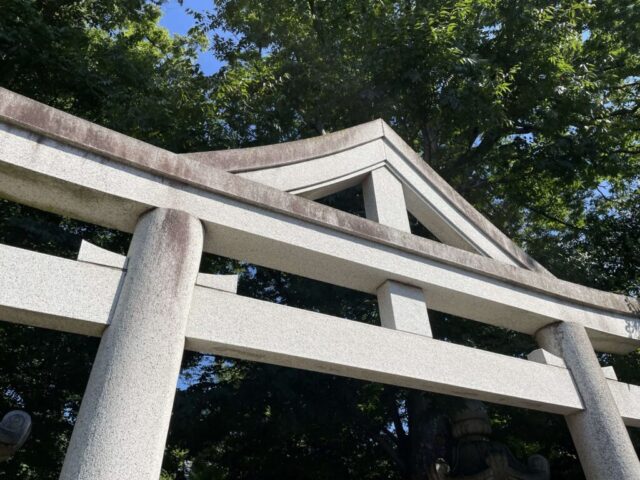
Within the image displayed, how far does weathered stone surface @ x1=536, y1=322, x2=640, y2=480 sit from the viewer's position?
3.72 m

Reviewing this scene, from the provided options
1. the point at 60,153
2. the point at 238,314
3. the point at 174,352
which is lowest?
the point at 174,352

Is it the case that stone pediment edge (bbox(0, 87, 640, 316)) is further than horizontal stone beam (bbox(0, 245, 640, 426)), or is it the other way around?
stone pediment edge (bbox(0, 87, 640, 316))

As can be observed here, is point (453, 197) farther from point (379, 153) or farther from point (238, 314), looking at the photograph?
point (238, 314)

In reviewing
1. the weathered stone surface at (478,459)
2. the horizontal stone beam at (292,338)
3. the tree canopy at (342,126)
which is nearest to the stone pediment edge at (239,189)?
the horizontal stone beam at (292,338)

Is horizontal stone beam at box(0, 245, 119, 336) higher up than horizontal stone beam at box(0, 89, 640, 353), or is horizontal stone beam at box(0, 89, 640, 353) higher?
horizontal stone beam at box(0, 89, 640, 353)

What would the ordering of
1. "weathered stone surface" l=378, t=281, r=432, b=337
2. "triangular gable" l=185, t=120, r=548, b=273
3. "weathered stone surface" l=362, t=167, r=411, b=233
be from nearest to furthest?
"weathered stone surface" l=378, t=281, r=432, b=337, "triangular gable" l=185, t=120, r=548, b=273, "weathered stone surface" l=362, t=167, r=411, b=233

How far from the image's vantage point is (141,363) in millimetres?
2529

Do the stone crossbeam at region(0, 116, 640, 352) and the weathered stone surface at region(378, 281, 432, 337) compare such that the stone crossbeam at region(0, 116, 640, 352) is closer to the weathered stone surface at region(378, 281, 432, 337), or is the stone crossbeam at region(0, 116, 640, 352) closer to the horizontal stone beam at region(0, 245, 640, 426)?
the weathered stone surface at region(378, 281, 432, 337)

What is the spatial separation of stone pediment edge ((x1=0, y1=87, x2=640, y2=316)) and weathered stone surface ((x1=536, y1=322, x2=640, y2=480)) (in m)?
0.52

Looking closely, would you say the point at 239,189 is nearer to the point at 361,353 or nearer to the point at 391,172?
the point at 361,353

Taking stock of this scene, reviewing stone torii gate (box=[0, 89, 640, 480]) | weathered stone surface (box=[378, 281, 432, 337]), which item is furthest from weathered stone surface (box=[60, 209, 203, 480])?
weathered stone surface (box=[378, 281, 432, 337])

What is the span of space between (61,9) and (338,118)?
5415 mm

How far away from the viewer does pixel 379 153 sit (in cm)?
461

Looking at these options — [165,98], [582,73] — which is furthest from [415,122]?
[165,98]
